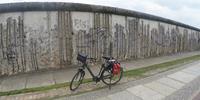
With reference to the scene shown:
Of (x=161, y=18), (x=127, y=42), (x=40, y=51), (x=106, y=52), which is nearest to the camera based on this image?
(x=40, y=51)

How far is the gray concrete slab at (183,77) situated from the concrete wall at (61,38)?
339cm

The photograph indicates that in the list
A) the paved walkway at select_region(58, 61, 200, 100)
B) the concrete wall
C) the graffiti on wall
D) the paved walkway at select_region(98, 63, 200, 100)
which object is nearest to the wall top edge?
the concrete wall

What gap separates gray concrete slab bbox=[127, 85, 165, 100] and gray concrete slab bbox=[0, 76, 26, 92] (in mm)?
3238

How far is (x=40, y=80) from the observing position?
8.77 m

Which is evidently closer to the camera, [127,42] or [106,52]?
[106,52]

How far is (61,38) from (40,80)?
92.4 inches

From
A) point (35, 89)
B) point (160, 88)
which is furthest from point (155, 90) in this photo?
point (35, 89)

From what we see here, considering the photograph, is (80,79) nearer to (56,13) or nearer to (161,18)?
(56,13)

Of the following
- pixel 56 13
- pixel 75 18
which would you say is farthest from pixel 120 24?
pixel 56 13

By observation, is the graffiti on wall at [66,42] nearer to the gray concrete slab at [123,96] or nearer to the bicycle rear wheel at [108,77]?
the bicycle rear wheel at [108,77]

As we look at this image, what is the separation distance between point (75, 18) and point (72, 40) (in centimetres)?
89

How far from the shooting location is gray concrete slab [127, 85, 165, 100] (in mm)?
7230

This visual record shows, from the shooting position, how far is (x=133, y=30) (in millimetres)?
13477

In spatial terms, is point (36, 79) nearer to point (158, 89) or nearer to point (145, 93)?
point (145, 93)
